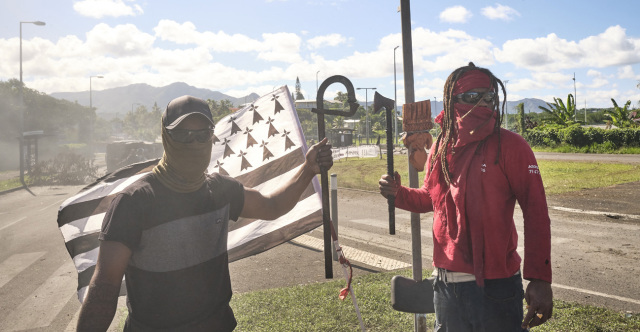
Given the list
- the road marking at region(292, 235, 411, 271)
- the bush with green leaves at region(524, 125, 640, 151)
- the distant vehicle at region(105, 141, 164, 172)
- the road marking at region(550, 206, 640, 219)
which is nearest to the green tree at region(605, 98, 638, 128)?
the bush with green leaves at region(524, 125, 640, 151)

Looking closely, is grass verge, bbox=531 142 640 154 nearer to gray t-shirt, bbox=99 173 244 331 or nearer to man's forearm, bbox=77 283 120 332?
gray t-shirt, bbox=99 173 244 331

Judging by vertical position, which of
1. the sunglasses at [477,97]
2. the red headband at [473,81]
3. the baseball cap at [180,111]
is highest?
the red headband at [473,81]

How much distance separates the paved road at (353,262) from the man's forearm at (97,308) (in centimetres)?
421

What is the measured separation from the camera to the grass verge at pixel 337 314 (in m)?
4.82

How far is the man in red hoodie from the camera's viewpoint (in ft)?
7.69

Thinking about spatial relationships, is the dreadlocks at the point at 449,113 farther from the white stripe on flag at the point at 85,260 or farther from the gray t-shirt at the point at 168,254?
the white stripe on flag at the point at 85,260

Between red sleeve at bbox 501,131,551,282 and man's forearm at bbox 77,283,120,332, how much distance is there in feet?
6.31

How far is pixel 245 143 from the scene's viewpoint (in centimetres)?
A: 354

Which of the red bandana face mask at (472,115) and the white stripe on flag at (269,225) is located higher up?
the red bandana face mask at (472,115)

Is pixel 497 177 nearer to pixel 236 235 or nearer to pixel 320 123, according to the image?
pixel 320 123

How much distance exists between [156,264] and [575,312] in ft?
15.5

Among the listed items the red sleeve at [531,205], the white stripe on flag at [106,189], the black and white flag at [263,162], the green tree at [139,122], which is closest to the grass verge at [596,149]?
the black and white flag at [263,162]

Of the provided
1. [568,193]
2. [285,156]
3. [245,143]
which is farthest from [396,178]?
[568,193]

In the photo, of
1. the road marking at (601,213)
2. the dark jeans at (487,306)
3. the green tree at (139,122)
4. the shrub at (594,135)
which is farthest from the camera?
the green tree at (139,122)
